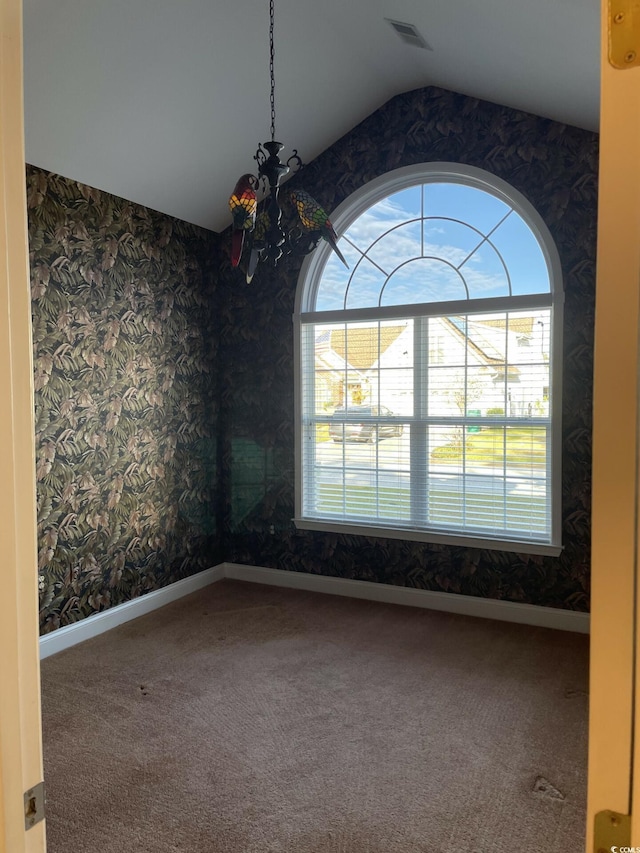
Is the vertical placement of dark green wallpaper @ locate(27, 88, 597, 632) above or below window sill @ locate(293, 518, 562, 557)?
above

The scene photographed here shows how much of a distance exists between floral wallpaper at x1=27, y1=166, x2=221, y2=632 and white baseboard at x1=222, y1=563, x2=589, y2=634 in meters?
0.51

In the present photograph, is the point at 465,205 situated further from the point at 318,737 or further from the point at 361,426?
the point at 318,737

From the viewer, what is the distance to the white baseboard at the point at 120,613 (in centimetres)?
356

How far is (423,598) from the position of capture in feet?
14.1

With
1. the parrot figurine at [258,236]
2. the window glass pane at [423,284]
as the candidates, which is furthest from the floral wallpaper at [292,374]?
the parrot figurine at [258,236]

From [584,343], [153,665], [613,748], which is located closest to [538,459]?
[584,343]

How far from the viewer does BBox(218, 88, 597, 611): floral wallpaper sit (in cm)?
377

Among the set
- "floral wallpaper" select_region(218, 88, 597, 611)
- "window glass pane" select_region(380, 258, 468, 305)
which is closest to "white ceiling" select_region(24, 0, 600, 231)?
"floral wallpaper" select_region(218, 88, 597, 611)

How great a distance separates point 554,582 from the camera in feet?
12.8

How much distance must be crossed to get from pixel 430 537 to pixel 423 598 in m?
0.45

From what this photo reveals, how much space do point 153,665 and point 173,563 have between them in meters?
1.19

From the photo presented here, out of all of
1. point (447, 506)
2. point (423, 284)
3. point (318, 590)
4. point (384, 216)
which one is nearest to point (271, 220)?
point (423, 284)

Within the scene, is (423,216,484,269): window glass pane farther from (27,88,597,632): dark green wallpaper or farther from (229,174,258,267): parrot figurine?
(229,174,258,267): parrot figurine

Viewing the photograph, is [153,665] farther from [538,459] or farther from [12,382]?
[12,382]
